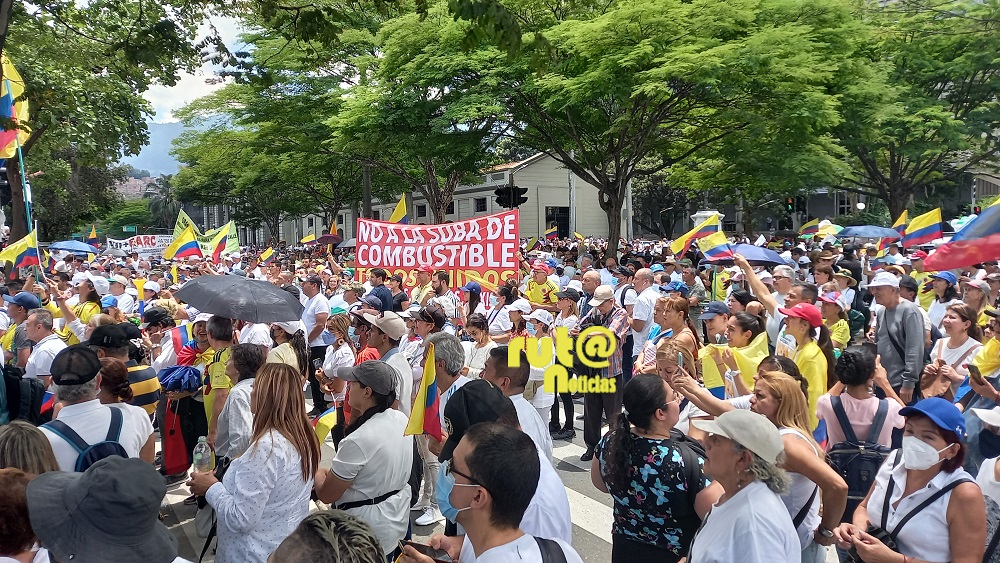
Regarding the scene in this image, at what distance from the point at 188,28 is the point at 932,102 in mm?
26179

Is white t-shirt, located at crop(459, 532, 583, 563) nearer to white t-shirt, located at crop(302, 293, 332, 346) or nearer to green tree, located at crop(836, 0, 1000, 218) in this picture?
white t-shirt, located at crop(302, 293, 332, 346)

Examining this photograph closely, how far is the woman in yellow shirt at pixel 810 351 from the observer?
205 inches

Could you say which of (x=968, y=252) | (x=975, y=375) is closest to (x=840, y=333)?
(x=975, y=375)

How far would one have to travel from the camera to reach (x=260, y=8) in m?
6.55

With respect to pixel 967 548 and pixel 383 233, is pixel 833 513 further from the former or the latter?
pixel 383 233

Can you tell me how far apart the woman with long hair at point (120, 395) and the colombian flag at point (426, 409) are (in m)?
1.59

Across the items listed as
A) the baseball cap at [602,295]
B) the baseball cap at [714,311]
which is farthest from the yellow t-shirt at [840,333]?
the baseball cap at [602,295]

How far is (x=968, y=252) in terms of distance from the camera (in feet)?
11.7

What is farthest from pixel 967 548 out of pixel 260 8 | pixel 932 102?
pixel 932 102

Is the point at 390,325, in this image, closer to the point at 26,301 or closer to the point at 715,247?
the point at 26,301

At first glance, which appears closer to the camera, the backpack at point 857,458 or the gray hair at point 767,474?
the gray hair at point 767,474

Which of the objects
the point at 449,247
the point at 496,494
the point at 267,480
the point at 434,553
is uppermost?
the point at 449,247

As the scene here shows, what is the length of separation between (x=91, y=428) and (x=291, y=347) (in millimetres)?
2162

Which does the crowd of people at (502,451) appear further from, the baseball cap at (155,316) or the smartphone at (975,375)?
the baseball cap at (155,316)
